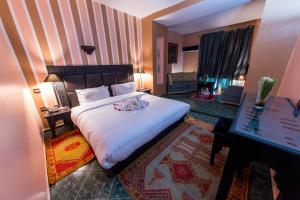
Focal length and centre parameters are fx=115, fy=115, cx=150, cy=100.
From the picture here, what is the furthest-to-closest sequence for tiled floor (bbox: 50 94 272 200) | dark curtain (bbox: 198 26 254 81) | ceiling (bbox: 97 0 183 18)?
1. dark curtain (bbox: 198 26 254 81)
2. ceiling (bbox: 97 0 183 18)
3. tiled floor (bbox: 50 94 272 200)

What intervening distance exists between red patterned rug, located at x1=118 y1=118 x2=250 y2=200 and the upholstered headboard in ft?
6.66

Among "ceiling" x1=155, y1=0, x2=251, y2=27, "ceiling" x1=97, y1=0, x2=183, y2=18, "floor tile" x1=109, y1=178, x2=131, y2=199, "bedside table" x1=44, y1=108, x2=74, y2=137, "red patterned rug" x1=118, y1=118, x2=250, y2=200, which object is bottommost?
"floor tile" x1=109, y1=178, x2=131, y2=199

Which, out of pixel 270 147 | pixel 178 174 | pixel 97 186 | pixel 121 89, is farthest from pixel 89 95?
pixel 270 147

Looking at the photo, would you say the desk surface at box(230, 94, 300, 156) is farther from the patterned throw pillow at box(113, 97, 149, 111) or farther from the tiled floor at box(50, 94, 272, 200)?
the patterned throw pillow at box(113, 97, 149, 111)

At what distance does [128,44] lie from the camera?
3.65 metres

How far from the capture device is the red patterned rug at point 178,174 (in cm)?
128

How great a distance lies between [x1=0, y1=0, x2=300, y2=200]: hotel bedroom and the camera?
34.9 inches

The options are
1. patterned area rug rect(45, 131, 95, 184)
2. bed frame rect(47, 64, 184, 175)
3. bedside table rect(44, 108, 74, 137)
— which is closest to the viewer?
patterned area rug rect(45, 131, 95, 184)

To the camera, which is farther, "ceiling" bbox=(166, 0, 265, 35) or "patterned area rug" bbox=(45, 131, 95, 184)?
"ceiling" bbox=(166, 0, 265, 35)

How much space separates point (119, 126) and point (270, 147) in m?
1.48

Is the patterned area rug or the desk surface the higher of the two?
the desk surface

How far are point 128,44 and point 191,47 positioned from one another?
3365mm

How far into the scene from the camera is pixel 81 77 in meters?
2.75

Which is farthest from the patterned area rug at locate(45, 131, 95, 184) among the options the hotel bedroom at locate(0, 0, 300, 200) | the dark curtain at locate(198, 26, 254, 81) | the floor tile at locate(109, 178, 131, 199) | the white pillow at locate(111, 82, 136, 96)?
the dark curtain at locate(198, 26, 254, 81)
